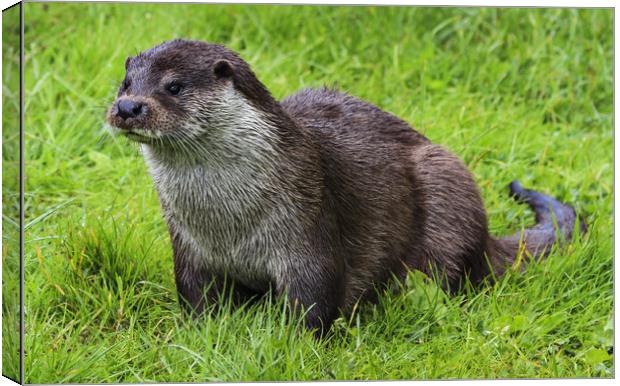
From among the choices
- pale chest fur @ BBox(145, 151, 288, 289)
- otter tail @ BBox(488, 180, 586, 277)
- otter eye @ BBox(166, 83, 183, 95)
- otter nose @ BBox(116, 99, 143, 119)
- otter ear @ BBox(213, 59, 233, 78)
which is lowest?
otter tail @ BBox(488, 180, 586, 277)

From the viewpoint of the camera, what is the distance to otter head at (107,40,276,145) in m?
3.53

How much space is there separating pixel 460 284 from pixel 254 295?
2.45ft

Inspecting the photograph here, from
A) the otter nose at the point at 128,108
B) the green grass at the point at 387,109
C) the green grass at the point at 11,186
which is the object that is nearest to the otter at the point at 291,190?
the otter nose at the point at 128,108

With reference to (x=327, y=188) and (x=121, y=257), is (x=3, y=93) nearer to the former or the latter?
(x=121, y=257)

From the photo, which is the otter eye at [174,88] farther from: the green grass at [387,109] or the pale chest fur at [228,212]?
the green grass at [387,109]

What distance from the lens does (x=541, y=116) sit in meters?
5.21

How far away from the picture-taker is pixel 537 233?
463 centimetres

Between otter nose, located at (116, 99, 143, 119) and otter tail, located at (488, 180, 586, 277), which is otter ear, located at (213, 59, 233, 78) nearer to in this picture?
otter nose, located at (116, 99, 143, 119)

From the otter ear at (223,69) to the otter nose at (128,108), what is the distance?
0.28m

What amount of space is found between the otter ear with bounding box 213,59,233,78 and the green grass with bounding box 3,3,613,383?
725 mm

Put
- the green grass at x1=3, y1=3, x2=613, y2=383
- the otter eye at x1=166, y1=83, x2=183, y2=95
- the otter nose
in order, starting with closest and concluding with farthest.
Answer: the otter nose, the otter eye at x1=166, y1=83, x2=183, y2=95, the green grass at x1=3, y1=3, x2=613, y2=383

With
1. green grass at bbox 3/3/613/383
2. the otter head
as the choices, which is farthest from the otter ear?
green grass at bbox 3/3/613/383

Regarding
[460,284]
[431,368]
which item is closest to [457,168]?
[460,284]

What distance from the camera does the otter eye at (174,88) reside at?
360 centimetres
